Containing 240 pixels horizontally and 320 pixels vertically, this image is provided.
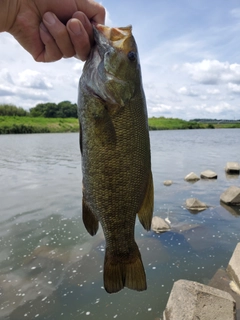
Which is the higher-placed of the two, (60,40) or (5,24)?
(5,24)

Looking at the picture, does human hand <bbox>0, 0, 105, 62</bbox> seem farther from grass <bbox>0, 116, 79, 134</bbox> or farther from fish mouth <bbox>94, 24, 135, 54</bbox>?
grass <bbox>0, 116, 79, 134</bbox>

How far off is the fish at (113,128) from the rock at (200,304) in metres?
2.86

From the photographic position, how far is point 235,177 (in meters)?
17.8

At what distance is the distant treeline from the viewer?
65.1 m

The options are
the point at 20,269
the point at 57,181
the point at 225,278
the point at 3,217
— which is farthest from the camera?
the point at 57,181

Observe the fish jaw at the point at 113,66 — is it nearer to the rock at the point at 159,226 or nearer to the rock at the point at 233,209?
the rock at the point at 159,226

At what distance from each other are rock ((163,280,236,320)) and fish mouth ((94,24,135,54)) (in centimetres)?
395

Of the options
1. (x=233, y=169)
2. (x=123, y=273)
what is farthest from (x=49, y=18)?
(x=233, y=169)

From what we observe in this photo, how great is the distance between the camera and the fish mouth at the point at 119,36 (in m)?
2.48

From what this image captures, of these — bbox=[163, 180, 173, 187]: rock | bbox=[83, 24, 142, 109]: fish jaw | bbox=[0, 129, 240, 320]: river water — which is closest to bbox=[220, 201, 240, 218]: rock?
bbox=[0, 129, 240, 320]: river water

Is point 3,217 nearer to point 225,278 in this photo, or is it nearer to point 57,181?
point 57,181

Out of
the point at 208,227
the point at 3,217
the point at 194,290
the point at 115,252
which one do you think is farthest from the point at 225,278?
the point at 3,217

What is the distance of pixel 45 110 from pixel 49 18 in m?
73.3

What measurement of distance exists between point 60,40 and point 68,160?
23.0 meters
